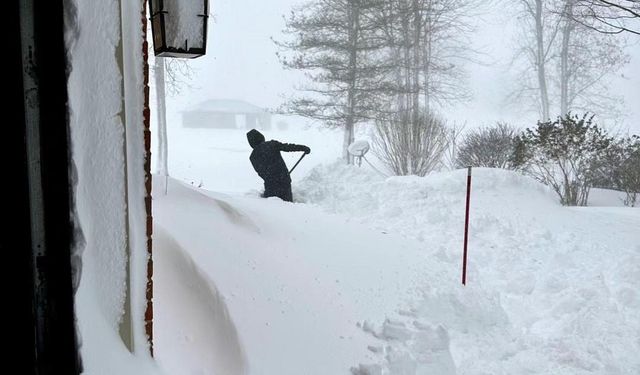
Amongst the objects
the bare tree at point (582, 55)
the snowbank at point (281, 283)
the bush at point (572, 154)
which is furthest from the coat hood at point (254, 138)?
the bare tree at point (582, 55)

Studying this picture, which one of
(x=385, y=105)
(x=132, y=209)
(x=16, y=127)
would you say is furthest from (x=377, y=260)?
(x=385, y=105)

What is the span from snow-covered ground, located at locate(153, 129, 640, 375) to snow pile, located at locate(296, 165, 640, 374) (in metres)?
0.02

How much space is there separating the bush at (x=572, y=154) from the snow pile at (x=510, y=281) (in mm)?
993

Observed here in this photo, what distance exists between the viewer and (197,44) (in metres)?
2.50

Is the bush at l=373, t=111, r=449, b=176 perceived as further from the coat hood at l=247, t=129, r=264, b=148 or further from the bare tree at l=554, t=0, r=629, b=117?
the bare tree at l=554, t=0, r=629, b=117

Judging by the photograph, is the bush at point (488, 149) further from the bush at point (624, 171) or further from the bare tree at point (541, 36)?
the bare tree at point (541, 36)

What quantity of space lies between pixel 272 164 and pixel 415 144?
5288 millimetres

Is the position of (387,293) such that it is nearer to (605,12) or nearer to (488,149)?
(488,149)

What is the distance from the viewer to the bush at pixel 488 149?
12016mm

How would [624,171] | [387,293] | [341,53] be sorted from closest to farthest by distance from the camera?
[387,293] → [624,171] → [341,53]

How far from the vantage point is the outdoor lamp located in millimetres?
2332

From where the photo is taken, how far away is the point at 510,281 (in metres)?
4.98

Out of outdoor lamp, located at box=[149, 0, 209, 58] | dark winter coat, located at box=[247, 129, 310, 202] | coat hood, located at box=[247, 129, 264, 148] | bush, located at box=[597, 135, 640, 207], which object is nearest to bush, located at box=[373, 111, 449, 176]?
bush, located at box=[597, 135, 640, 207]

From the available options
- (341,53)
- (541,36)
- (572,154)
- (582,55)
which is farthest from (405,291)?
(582,55)
